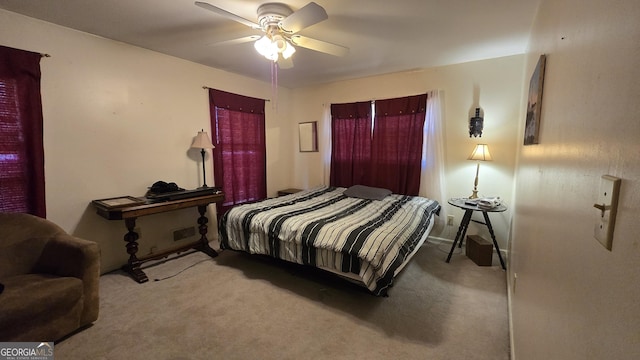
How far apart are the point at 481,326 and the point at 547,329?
4.18 feet

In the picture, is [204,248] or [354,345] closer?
[354,345]

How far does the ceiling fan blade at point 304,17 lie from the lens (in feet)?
5.25

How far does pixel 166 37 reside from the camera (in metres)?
2.52

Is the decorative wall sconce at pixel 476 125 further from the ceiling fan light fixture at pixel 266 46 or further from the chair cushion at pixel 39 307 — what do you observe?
the chair cushion at pixel 39 307

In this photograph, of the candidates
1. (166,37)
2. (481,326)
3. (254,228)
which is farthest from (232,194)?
(481,326)

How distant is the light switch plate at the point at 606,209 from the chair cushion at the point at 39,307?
8.44ft

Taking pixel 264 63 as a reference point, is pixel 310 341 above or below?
below

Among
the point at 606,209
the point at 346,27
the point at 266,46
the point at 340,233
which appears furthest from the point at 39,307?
the point at 346,27

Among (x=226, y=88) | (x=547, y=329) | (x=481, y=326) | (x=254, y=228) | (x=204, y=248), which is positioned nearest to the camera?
(x=547, y=329)

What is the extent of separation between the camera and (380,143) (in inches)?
150

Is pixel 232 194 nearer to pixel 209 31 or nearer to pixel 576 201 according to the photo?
pixel 209 31

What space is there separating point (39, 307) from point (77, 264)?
1.00 ft

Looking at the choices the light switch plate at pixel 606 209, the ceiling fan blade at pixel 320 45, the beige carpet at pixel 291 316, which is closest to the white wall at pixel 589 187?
the light switch plate at pixel 606 209

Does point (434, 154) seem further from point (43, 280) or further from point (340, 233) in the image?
point (43, 280)
